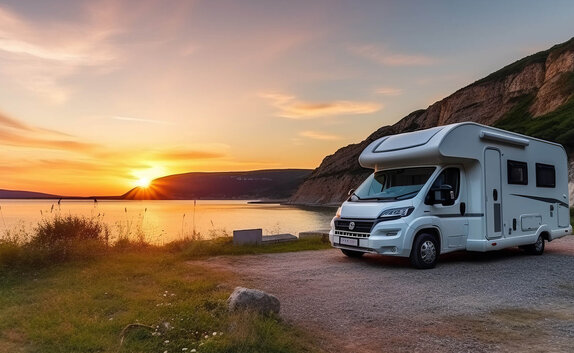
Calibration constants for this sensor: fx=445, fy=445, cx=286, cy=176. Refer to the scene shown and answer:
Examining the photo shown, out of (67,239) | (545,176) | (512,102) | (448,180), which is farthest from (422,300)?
(512,102)

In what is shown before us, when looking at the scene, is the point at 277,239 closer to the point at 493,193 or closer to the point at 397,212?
the point at 397,212

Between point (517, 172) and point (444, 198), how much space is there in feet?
10.1

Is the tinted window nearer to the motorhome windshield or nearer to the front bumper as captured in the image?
the motorhome windshield

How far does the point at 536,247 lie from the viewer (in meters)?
12.6

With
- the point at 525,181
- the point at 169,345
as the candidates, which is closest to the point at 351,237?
Result: the point at 525,181

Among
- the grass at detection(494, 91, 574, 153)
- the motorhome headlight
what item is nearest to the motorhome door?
the motorhome headlight

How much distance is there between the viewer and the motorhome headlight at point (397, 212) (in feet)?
32.3

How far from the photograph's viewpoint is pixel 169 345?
4.64m

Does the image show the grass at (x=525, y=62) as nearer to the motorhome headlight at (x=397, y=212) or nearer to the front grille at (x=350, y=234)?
the motorhome headlight at (x=397, y=212)

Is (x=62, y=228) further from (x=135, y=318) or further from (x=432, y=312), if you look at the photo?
(x=432, y=312)

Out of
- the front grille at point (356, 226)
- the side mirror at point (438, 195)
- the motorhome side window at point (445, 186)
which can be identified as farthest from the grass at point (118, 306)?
the motorhome side window at point (445, 186)

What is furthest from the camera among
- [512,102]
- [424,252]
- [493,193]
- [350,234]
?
[512,102]

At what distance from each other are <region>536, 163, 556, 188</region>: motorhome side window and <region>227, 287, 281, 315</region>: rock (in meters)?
10.2

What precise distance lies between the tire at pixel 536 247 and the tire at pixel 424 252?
4.13 meters
